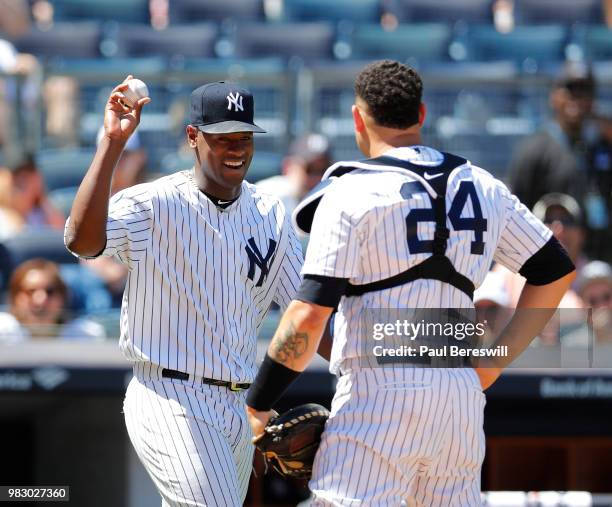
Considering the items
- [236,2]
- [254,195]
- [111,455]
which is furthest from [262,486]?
[236,2]

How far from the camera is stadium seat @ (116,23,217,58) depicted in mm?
9461

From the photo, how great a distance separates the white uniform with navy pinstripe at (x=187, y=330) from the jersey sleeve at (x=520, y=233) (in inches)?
30.9

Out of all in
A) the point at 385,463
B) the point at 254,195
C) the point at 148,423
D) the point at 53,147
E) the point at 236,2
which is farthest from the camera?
the point at 236,2

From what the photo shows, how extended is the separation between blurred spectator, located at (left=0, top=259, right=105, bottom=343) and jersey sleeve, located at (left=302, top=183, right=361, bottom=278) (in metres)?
2.97

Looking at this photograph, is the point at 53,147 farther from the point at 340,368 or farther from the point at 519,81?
the point at 340,368

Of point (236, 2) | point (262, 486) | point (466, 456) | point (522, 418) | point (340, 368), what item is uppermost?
point (236, 2)

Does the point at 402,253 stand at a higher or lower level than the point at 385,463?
higher

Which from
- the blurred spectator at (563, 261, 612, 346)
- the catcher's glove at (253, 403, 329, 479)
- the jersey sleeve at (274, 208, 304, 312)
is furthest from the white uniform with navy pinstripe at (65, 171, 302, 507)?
the blurred spectator at (563, 261, 612, 346)

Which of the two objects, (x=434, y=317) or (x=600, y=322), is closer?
(x=434, y=317)

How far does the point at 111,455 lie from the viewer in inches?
232

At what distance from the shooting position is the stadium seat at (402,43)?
30.3 ft

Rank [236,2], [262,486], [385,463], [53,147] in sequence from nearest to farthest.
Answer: [385,463] < [262,486] < [53,147] < [236,2]

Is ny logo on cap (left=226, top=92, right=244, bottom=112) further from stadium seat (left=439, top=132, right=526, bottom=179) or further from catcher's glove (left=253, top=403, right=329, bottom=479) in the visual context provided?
stadium seat (left=439, top=132, right=526, bottom=179)

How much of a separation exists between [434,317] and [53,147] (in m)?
5.38
